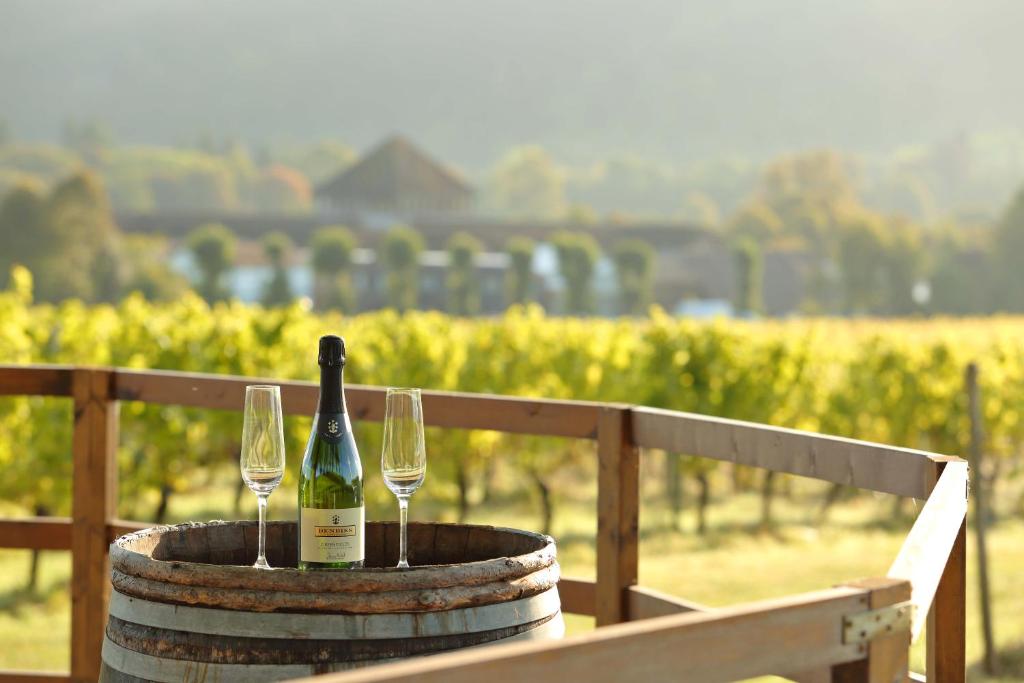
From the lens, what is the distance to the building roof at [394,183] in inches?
4860

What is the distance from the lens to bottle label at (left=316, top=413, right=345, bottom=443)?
2197 mm

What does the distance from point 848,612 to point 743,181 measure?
565 feet

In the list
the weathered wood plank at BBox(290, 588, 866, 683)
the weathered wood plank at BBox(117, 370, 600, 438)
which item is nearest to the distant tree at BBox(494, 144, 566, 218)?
the weathered wood plank at BBox(117, 370, 600, 438)

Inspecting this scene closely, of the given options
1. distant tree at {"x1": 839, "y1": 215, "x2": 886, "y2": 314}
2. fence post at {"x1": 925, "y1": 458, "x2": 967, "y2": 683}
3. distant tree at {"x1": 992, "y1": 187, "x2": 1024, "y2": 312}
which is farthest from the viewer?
distant tree at {"x1": 839, "y1": 215, "x2": 886, "y2": 314}

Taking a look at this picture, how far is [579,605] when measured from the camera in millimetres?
3270

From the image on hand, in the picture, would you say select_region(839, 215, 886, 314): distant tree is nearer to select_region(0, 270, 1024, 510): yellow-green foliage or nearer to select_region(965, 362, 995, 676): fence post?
select_region(0, 270, 1024, 510): yellow-green foliage

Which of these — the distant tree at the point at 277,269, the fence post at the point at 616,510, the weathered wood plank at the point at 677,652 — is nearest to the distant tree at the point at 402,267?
the distant tree at the point at 277,269

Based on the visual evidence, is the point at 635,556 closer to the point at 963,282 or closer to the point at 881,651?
the point at 881,651

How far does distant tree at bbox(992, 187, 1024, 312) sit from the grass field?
9010 centimetres

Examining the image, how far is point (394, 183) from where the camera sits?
407ft

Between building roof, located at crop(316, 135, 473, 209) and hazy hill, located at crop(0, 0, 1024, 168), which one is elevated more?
hazy hill, located at crop(0, 0, 1024, 168)

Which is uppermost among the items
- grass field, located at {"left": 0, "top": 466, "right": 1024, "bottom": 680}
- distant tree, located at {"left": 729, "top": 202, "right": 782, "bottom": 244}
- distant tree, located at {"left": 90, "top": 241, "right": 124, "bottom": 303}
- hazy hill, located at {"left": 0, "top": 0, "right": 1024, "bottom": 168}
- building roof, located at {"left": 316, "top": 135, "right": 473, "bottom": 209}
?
hazy hill, located at {"left": 0, "top": 0, "right": 1024, "bottom": 168}

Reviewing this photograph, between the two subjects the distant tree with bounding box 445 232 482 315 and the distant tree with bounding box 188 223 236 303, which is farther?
the distant tree with bounding box 445 232 482 315

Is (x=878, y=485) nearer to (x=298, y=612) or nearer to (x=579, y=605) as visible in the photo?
(x=579, y=605)
